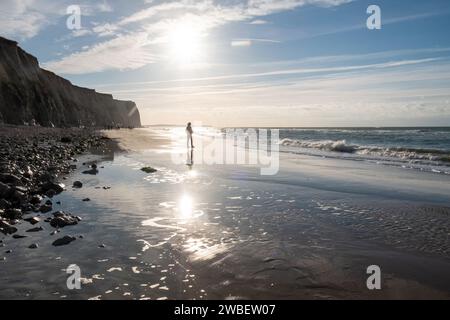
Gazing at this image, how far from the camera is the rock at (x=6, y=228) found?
652cm

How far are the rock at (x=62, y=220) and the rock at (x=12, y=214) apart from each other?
770 millimetres

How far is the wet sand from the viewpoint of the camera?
15.3 ft

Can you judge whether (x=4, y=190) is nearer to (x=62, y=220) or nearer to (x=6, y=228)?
(x=6, y=228)

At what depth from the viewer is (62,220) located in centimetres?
720

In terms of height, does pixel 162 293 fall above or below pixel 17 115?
below

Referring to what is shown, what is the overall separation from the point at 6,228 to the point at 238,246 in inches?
171

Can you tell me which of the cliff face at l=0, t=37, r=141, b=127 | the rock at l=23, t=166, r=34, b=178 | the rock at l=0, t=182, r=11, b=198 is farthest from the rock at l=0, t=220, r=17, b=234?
the cliff face at l=0, t=37, r=141, b=127

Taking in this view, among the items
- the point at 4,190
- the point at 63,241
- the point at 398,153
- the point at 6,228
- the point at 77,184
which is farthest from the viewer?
the point at 398,153

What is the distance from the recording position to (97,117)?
117 m

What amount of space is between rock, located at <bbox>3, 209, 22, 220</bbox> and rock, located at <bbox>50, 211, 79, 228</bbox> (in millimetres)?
770

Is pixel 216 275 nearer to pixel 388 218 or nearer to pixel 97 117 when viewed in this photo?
pixel 388 218

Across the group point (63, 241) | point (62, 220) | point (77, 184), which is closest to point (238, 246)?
point (63, 241)

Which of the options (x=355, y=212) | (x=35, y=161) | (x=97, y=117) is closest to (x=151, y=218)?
(x=355, y=212)

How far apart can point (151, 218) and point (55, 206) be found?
262cm
